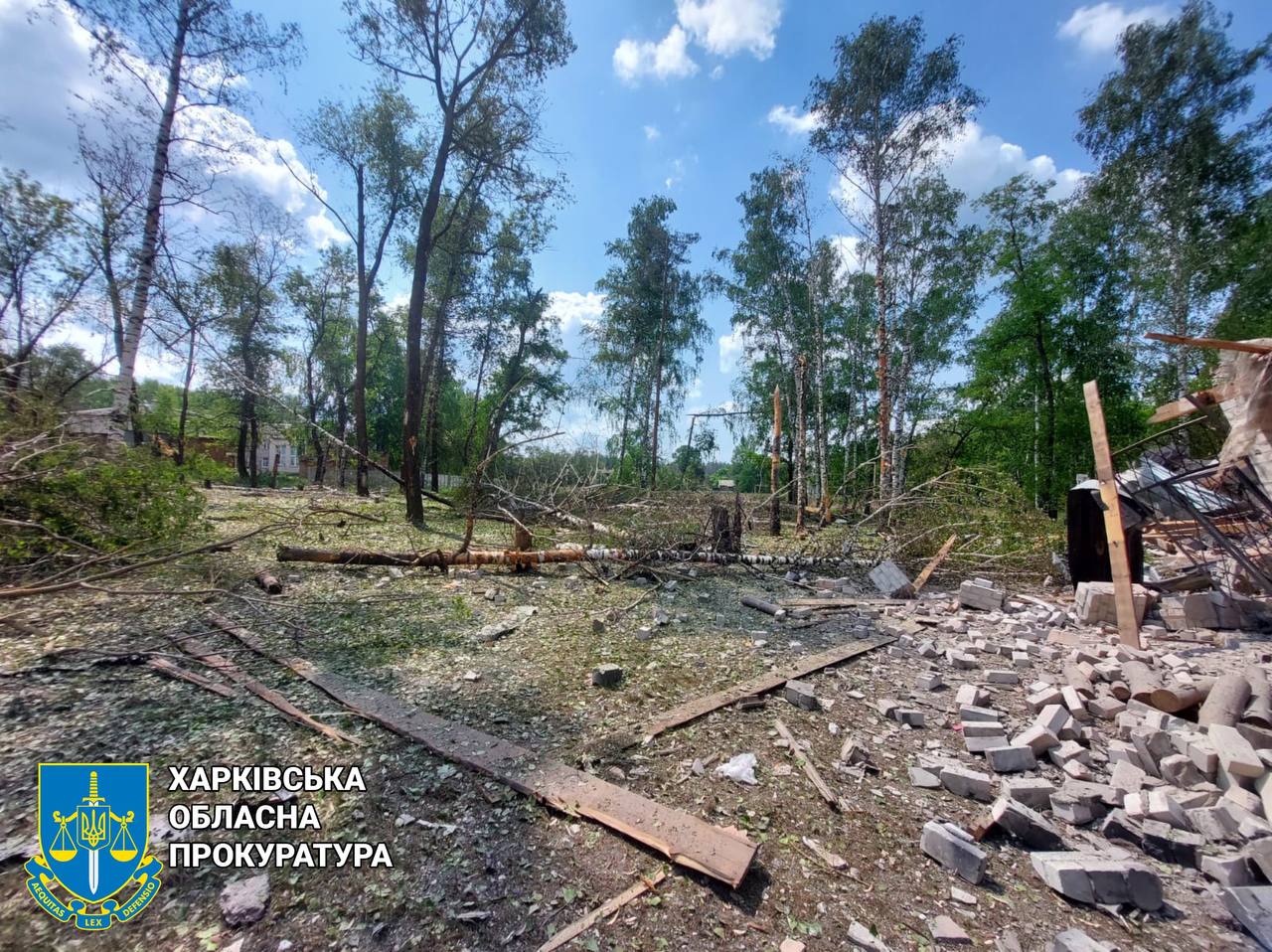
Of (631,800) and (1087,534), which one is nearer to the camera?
(631,800)

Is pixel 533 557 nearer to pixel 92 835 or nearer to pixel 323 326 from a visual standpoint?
pixel 92 835

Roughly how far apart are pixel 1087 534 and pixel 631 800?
6246 mm

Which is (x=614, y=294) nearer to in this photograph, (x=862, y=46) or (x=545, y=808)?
(x=862, y=46)

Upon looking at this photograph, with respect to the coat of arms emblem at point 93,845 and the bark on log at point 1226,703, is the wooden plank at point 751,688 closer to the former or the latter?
the bark on log at point 1226,703

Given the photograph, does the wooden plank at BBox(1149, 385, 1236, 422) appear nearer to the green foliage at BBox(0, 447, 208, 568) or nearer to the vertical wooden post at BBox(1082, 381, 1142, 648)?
the vertical wooden post at BBox(1082, 381, 1142, 648)

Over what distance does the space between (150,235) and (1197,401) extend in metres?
12.9

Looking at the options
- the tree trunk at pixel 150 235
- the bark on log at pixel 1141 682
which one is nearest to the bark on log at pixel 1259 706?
the bark on log at pixel 1141 682

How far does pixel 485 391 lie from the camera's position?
81.9ft

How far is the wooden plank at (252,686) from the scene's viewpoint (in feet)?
7.69

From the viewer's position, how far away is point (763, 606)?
16.4ft

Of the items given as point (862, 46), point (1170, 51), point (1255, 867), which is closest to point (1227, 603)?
point (1255, 867)

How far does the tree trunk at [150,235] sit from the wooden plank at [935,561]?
10.8 metres

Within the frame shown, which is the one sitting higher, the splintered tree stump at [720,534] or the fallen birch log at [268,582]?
the splintered tree stump at [720,534]

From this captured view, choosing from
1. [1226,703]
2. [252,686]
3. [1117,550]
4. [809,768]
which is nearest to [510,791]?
[809,768]
